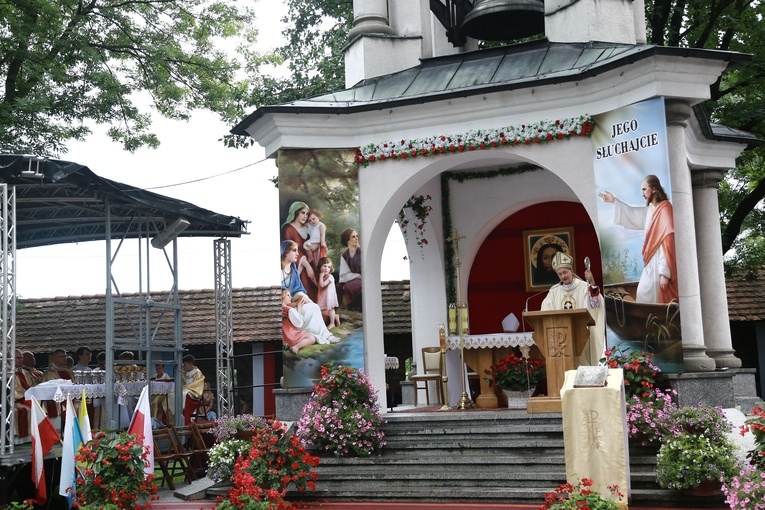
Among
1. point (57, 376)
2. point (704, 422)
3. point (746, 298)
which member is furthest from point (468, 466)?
point (746, 298)

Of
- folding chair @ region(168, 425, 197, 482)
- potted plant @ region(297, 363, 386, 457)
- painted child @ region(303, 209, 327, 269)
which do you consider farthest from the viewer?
painted child @ region(303, 209, 327, 269)

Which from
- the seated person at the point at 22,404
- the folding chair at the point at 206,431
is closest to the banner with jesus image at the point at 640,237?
the folding chair at the point at 206,431

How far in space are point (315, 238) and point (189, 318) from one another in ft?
32.1

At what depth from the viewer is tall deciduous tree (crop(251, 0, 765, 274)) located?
18531mm

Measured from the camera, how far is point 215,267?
15.8m

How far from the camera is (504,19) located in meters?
14.5

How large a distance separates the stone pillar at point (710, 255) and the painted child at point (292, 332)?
5.83 m

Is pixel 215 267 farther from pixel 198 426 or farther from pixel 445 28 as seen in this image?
pixel 445 28

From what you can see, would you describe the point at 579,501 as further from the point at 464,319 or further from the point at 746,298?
the point at 746,298

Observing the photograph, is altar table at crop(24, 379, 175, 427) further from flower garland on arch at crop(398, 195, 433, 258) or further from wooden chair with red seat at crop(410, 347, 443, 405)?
flower garland on arch at crop(398, 195, 433, 258)

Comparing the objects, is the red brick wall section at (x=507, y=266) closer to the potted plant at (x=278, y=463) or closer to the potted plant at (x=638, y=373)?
the potted plant at (x=638, y=373)

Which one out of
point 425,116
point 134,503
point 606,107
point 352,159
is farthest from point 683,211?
point 134,503

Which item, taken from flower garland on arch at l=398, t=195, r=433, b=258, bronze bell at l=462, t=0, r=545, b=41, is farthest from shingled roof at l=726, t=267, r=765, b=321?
bronze bell at l=462, t=0, r=545, b=41

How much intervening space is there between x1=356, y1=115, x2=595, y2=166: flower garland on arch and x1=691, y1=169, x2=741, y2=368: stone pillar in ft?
9.99
